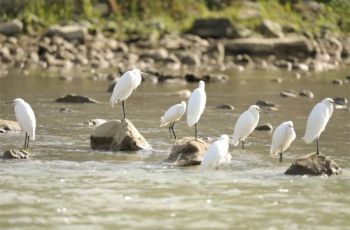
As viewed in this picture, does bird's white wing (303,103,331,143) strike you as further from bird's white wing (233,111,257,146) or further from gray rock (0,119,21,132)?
gray rock (0,119,21,132)

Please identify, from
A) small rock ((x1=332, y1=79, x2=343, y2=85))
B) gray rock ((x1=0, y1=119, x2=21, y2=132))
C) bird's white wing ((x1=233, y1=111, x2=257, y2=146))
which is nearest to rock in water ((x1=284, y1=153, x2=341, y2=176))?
bird's white wing ((x1=233, y1=111, x2=257, y2=146))

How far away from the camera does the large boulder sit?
151 feet

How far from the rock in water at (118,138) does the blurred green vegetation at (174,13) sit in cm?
3146

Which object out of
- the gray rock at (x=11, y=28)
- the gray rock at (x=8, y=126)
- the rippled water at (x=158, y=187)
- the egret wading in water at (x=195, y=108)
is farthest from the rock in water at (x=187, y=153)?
the gray rock at (x=11, y=28)

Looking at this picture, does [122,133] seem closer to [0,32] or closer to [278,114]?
[278,114]

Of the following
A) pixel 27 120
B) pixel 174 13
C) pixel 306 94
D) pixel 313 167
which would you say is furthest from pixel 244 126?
pixel 174 13

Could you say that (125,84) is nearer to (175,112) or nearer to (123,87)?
(123,87)

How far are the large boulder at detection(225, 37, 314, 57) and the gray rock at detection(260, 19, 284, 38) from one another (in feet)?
8.24

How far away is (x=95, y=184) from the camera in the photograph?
1304 cm

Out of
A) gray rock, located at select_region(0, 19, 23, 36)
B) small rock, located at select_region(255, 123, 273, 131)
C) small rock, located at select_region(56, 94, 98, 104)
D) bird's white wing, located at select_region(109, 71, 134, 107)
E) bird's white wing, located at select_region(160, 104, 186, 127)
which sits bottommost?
small rock, located at select_region(255, 123, 273, 131)

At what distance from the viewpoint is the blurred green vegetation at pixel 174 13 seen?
49062 mm

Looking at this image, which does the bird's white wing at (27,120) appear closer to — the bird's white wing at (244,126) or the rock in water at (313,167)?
the bird's white wing at (244,126)

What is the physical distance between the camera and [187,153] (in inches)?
587

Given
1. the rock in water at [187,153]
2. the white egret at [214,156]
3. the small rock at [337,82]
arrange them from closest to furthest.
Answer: the white egret at [214,156] < the rock in water at [187,153] < the small rock at [337,82]
